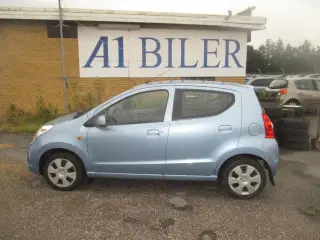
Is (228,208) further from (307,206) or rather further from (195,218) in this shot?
(307,206)

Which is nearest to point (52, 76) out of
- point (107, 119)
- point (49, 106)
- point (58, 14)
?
point (49, 106)

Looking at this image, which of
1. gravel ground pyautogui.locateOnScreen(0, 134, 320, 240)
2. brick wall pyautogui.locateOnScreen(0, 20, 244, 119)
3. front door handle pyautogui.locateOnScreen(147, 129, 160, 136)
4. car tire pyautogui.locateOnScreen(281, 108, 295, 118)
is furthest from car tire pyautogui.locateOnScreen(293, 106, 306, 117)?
brick wall pyautogui.locateOnScreen(0, 20, 244, 119)

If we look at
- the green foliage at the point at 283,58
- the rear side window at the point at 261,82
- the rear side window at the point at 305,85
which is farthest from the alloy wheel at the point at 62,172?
the green foliage at the point at 283,58

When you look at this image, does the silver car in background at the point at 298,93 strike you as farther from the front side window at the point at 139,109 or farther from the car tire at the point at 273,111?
the front side window at the point at 139,109

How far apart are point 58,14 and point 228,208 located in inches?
286

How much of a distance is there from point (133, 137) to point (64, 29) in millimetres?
6100

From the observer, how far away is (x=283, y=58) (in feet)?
249

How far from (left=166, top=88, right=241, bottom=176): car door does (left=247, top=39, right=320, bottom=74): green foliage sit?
2327 inches

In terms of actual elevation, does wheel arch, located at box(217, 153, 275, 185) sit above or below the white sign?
below

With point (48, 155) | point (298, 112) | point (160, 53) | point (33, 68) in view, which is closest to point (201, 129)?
point (48, 155)

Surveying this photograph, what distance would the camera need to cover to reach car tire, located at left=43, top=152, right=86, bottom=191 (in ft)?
14.1

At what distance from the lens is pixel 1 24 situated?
8586 millimetres

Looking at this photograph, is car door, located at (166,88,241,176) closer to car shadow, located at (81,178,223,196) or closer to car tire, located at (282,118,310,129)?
car shadow, located at (81,178,223,196)

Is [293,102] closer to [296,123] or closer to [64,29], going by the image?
[296,123]
